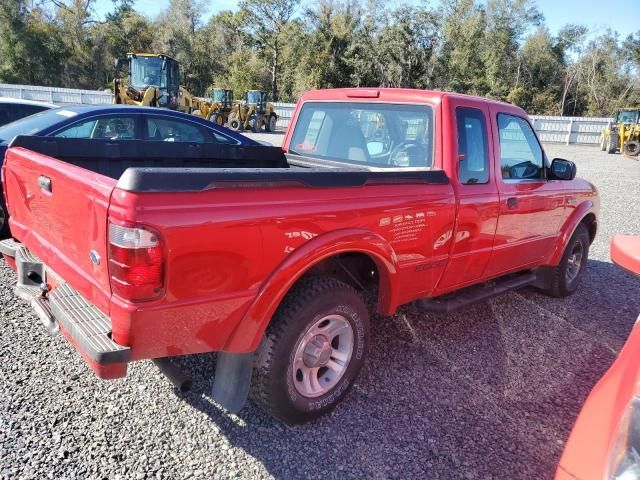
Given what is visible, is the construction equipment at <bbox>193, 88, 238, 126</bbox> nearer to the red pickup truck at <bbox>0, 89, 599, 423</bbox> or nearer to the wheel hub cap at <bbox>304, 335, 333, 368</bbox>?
the red pickup truck at <bbox>0, 89, 599, 423</bbox>

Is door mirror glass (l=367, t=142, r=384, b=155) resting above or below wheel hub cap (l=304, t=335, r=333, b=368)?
above

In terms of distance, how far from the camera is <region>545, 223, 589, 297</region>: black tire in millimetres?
5090

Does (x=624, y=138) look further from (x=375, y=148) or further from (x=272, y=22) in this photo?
(x=272, y=22)

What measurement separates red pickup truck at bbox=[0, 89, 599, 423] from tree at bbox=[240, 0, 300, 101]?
5025 cm

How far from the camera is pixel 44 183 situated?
272 centimetres

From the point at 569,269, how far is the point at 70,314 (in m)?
4.90

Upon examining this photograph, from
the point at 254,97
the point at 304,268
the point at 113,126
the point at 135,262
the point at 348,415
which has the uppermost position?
the point at 254,97

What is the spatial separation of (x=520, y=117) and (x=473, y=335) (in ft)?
6.54

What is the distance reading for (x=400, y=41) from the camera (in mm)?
46344

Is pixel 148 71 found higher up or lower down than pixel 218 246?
higher up

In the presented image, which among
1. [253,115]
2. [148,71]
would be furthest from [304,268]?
[253,115]

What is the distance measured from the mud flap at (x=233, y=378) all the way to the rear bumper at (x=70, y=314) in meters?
0.51

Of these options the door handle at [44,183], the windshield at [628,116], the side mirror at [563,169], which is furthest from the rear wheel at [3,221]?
the windshield at [628,116]

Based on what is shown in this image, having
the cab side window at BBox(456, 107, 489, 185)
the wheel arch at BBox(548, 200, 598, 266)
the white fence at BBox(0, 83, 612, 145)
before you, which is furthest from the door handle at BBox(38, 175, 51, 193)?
the white fence at BBox(0, 83, 612, 145)
